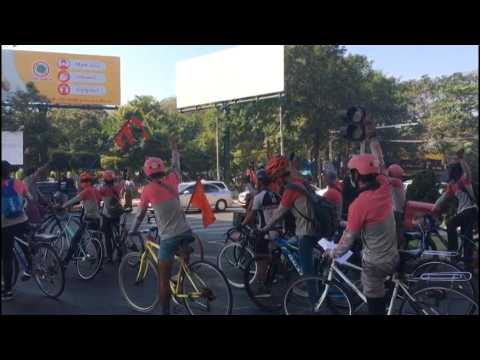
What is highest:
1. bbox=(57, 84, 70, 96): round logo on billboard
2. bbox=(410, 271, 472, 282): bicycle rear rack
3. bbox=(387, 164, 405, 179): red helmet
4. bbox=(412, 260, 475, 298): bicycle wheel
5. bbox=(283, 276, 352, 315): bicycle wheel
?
bbox=(57, 84, 70, 96): round logo on billboard

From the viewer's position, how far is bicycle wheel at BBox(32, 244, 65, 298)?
6316mm

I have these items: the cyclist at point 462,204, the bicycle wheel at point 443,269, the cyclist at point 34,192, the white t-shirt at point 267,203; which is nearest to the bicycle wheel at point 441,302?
the bicycle wheel at point 443,269

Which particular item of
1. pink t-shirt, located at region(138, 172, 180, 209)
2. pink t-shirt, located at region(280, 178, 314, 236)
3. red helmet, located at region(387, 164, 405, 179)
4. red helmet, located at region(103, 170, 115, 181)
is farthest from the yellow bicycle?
red helmet, located at region(387, 164, 405, 179)

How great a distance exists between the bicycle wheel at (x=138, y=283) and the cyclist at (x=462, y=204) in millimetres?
3432

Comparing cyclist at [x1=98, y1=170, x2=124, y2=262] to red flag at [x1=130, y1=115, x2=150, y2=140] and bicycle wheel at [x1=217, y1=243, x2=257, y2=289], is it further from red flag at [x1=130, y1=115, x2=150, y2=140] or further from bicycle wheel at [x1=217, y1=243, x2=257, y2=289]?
bicycle wheel at [x1=217, y1=243, x2=257, y2=289]

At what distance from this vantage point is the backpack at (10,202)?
194 inches

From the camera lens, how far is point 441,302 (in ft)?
14.0

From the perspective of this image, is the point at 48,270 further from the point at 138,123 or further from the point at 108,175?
the point at 138,123

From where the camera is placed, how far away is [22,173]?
7227 millimetres

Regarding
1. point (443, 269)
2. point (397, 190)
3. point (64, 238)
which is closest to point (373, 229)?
point (443, 269)

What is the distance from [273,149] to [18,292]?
5.68 m

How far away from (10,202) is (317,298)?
11.0ft

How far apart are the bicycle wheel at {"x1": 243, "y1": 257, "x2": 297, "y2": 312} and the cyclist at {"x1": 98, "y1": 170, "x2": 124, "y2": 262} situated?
3159mm

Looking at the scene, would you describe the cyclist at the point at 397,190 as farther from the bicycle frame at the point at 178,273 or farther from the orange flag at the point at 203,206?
the bicycle frame at the point at 178,273
